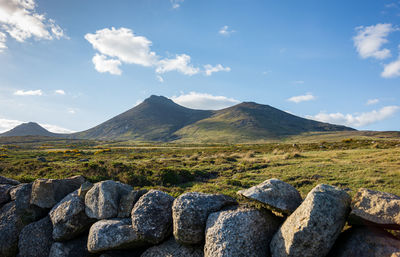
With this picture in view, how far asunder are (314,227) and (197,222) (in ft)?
7.60

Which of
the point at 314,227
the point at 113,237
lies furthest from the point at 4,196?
the point at 314,227

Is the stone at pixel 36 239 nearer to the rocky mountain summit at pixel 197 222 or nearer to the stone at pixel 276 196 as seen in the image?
the rocky mountain summit at pixel 197 222

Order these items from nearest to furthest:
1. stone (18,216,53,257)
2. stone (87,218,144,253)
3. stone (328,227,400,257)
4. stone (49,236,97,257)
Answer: stone (328,227,400,257)
stone (87,218,144,253)
stone (49,236,97,257)
stone (18,216,53,257)

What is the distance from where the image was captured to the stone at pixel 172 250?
521cm

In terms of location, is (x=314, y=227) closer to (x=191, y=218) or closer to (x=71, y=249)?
(x=191, y=218)

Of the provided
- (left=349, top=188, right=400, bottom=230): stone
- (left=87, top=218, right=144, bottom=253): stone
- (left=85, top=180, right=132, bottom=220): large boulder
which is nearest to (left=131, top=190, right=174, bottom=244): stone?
(left=87, top=218, right=144, bottom=253): stone

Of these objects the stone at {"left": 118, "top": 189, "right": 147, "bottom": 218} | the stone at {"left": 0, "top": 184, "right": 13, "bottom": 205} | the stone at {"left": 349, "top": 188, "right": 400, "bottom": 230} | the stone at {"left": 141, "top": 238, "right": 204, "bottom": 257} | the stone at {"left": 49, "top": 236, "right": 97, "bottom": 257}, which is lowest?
the stone at {"left": 49, "top": 236, "right": 97, "bottom": 257}

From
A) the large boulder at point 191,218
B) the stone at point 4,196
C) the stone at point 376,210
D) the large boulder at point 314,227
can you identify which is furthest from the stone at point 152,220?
the stone at point 4,196

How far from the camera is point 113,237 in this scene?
552 cm

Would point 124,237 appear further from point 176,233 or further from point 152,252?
point 176,233

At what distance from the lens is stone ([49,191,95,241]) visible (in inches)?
249

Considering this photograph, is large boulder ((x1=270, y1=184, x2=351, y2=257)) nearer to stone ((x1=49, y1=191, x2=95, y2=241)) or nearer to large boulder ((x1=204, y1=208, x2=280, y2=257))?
large boulder ((x1=204, y1=208, x2=280, y2=257))

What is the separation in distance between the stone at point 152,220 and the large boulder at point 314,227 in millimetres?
2521

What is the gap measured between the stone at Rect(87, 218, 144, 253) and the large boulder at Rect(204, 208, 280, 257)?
78.8 inches
